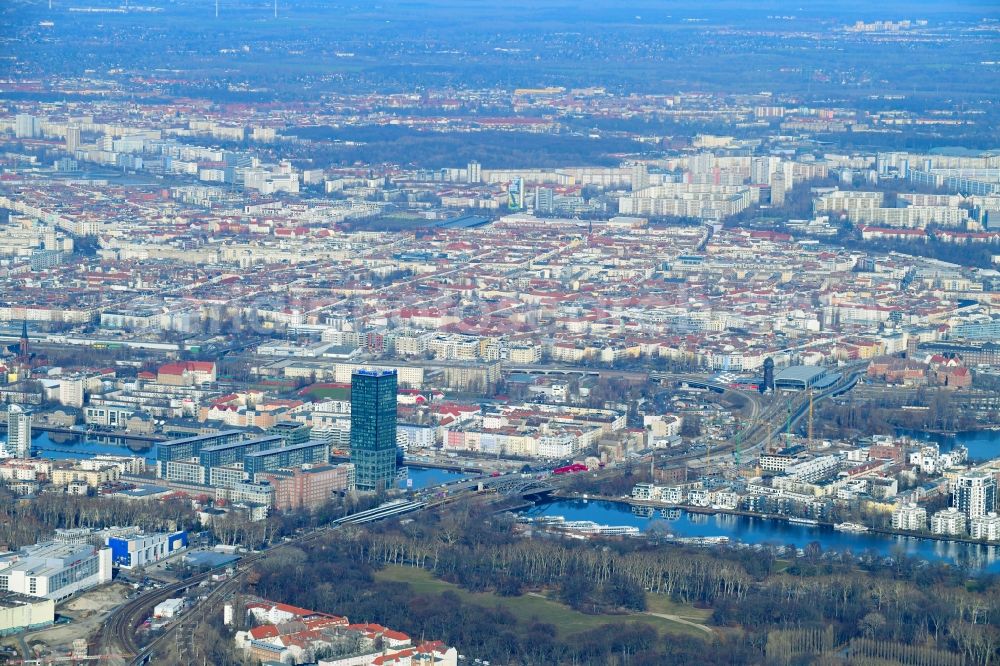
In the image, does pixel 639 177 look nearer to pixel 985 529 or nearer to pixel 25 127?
pixel 25 127

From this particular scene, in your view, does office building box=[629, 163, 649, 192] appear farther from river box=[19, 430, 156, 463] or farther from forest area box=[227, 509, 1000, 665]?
forest area box=[227, 509, 1000, 665]

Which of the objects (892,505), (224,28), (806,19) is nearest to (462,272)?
(892,505)

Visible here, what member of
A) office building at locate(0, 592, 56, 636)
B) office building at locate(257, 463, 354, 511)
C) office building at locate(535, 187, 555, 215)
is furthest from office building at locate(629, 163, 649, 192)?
office building at locate(0, 592, 56, 636)

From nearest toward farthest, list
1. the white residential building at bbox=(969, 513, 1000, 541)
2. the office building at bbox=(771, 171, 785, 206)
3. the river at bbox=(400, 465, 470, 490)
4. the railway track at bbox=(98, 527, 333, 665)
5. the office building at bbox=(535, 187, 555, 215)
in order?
1. the railway track at bbox=(98, 527, 333, 665)
2. the white residential building at bbox=(969, 513, 1000, 541)
3. the river at bbox=(400, 465, 470, 490)
4. the office building at bbox=(535, 187, 555, 215)
5. the office building at bbox=(771, 171, 785, 206)

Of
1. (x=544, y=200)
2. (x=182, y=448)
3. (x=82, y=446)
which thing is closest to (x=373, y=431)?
(x=182, y=448)

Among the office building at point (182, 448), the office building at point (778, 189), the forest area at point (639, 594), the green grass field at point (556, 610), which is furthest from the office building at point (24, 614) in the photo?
the office building at point (778, 189)

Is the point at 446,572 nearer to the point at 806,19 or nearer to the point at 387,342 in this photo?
the point at 387,342

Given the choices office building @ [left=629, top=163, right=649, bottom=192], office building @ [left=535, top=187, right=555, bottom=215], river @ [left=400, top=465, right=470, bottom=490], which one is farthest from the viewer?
office building @ [left=629, top=163, right=649, bottom=192]
